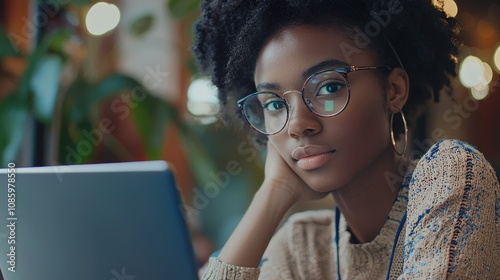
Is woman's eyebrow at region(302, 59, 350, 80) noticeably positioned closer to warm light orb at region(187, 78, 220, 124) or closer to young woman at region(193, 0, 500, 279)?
young woman at region(193, 0, 500, 279)

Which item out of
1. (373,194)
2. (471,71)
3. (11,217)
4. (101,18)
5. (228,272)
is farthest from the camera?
(101,18)

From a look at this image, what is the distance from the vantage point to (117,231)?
71cm

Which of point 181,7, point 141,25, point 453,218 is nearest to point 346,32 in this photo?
point 453,218

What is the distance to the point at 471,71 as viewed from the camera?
2049mm

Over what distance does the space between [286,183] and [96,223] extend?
479mm

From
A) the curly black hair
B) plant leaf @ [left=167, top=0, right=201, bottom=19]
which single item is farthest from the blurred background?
the curly black hair

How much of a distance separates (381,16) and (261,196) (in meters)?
0.39

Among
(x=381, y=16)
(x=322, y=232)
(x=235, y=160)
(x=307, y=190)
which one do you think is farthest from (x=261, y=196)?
(x=235, y=160)

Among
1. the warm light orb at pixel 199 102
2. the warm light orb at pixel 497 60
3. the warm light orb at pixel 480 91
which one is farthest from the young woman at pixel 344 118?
the warm light orb at pixel 497 60

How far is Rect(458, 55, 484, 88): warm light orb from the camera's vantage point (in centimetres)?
201

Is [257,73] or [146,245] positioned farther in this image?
[257,73]

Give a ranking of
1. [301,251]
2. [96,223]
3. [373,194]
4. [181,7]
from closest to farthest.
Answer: [96,223] → [373,194] → [301,251] → [181,7]

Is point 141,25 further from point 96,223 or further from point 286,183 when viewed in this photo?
point 96,223

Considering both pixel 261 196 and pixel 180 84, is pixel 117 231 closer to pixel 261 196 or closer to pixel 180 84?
pixel 261 196
